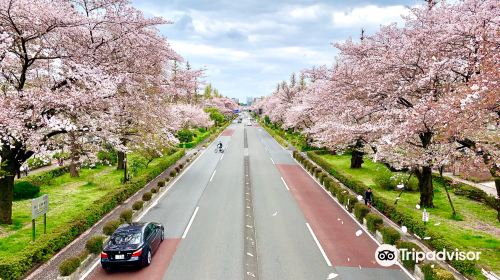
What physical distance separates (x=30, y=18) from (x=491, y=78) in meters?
16.9

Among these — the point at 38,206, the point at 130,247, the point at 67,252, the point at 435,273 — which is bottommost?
the point at 67,252

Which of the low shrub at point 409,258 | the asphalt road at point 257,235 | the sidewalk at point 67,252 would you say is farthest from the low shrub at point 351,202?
the sidewalk at point 67,252

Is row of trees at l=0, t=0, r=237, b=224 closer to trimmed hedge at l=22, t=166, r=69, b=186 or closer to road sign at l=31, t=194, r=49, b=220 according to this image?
road sign at l=31, t=194, r=49, b=220

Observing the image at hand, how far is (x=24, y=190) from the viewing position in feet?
84.4

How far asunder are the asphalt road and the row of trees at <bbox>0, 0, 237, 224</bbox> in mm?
6061

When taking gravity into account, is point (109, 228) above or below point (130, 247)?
below

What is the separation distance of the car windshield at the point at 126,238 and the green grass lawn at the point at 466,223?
1348 cm

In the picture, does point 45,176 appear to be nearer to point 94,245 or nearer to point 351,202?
point 94,245

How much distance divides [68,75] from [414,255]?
636 inches

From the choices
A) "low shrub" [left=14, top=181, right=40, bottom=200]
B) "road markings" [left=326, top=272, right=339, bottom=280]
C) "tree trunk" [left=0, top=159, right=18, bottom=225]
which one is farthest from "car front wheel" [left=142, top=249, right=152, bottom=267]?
"low shrub" [left=14, top=181, right=40, bottom=200]

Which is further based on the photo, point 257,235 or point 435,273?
point 257,235

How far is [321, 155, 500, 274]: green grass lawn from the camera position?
16619 mm

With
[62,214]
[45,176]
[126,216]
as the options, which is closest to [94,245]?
[126,216]

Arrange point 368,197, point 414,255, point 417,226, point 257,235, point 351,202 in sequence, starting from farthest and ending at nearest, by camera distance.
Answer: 1. point 368,197
2. point 351,202
3. point 257,235
4. point 417,226
5. point 414,255
